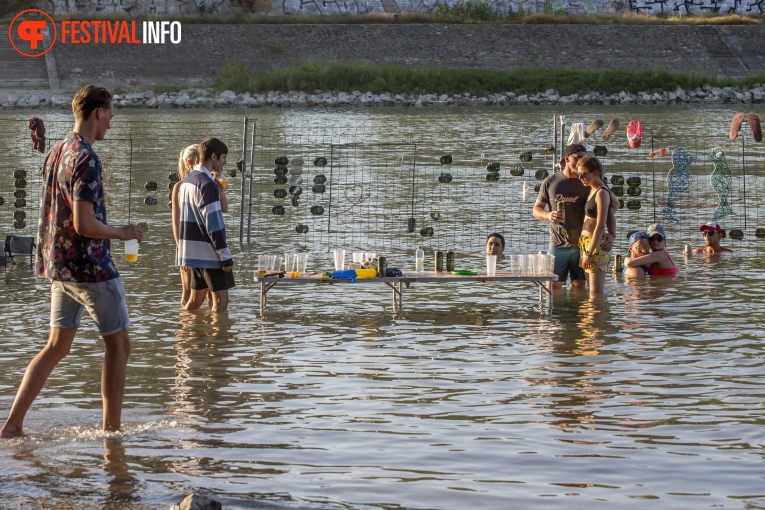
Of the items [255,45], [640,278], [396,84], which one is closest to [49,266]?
[640,278]

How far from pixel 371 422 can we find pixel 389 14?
5863 cm

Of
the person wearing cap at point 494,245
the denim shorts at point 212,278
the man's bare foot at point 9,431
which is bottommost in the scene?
the man's bare foot at point 9,431

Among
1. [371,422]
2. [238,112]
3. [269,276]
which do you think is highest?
[238,112]

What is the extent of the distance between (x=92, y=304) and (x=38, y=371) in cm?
58

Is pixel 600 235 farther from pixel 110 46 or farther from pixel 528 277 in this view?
pixel 110 46

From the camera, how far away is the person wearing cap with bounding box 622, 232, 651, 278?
45.3 ft

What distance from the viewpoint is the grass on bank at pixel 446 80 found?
5644 centimetres

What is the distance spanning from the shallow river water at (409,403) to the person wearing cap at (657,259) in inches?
34.4

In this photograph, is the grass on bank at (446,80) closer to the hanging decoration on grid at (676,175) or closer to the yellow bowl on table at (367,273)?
the hanging decoration on grid at (676,175)

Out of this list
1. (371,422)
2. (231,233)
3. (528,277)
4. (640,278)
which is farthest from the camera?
(231,233)

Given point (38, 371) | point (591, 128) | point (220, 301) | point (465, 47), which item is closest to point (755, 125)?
point (591, 128)

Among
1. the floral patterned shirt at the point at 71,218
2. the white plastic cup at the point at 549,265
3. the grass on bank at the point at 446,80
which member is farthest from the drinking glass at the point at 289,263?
the grass on bank at the point at 446,80

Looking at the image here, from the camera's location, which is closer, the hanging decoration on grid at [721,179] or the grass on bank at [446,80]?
the hanging decoration on grid at [721,179]

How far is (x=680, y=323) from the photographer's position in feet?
37.1
